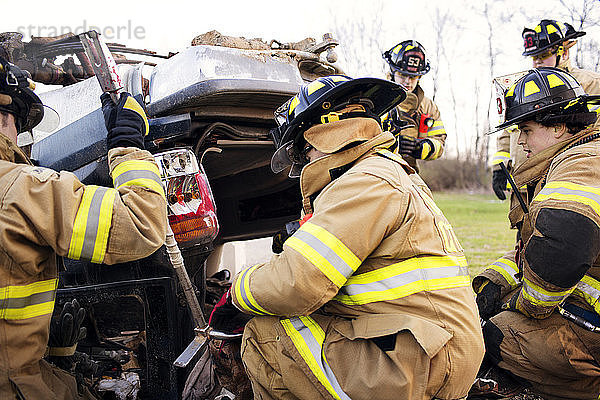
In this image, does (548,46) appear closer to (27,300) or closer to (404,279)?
(404,279)

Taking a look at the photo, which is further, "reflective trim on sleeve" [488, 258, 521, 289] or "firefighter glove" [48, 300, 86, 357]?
"reflective trim on sleeve" [488, 258, 521, 289]

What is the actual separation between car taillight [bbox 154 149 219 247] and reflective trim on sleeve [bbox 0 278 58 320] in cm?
51

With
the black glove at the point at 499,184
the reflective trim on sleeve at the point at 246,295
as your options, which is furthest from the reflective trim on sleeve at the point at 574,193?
the black glove at the point at 499,184

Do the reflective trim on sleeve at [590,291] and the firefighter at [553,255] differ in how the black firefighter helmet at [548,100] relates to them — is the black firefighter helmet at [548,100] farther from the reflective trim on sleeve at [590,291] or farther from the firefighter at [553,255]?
the reflective trim on sleeve at [590,291]

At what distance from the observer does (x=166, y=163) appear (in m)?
2.09

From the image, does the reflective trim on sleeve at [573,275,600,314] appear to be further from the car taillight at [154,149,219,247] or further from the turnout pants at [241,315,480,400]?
the car taillight at [154,149,219,247]

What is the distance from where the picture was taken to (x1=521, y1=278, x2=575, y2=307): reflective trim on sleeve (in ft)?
7.60

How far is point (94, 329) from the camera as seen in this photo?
2.34m

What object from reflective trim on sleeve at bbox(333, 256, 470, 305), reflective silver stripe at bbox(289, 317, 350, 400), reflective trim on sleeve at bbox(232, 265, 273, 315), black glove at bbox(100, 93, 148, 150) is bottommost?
reflective silver stripe at bbox(289, 317, 350, 400)

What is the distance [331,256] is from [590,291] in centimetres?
152

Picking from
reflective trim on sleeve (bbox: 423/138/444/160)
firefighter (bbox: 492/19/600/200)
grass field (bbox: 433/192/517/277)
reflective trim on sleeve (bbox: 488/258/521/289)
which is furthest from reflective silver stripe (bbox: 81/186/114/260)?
grass field (bbox: 433/192/517/277)

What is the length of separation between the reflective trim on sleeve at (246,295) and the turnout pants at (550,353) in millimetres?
1462

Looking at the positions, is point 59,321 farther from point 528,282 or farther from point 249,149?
point 528,282

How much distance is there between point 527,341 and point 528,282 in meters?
0.35
